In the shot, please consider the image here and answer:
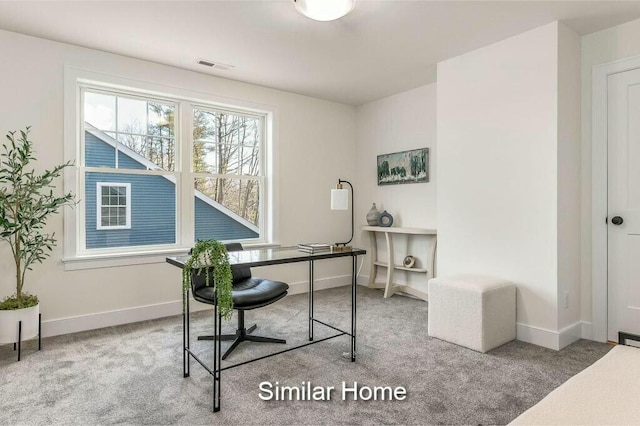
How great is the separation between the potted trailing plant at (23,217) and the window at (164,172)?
292mm

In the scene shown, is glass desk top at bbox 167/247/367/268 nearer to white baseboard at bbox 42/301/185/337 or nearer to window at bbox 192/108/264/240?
white baseboard at bbox 42/301/185/337

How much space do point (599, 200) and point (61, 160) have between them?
4482 millimetres

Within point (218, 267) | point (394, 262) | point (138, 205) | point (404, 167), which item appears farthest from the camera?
point (394, 262)

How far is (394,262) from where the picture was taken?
4812 mm

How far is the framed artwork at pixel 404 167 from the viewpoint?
4465mm

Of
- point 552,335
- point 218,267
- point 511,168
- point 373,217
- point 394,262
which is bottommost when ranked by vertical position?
point 552,335

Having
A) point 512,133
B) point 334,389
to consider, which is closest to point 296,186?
point 512,133

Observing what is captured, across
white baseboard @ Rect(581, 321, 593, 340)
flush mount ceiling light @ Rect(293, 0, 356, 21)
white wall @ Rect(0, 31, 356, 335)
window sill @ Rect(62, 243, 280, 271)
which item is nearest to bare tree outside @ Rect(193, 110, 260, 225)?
white wall @ Rect(0, 31, 356, 335)

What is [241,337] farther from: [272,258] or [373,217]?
[373,217]

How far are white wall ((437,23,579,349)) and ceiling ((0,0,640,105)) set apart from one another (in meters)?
0.25

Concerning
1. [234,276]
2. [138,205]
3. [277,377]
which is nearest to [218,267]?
[277,377]

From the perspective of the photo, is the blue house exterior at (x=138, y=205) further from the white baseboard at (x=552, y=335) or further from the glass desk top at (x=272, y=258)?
the white baseboard at (x=552, y=335)

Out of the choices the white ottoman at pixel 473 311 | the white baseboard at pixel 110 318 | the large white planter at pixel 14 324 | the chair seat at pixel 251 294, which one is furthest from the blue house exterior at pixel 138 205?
the white ottoman at pixel 473 311

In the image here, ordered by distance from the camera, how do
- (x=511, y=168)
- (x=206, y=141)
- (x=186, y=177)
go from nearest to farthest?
1. (x=511, y=168)
2. (x=186, y=177)
3. (x=206, y=141)
